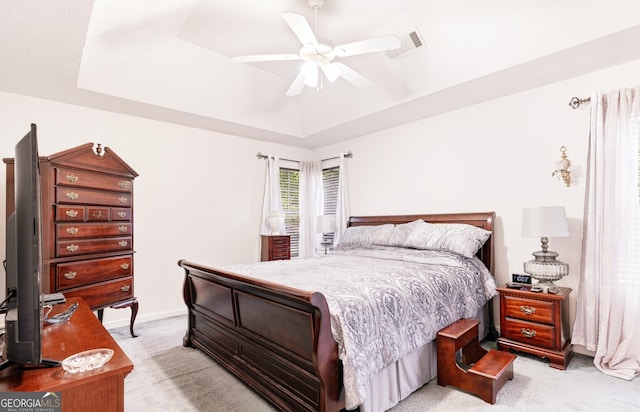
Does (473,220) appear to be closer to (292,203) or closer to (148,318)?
(292,203)

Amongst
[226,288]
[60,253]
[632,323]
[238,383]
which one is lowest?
[238,383]

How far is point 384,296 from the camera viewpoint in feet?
7.07

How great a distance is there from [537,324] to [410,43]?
2767 millimetres

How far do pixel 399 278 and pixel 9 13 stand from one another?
306 centimetres

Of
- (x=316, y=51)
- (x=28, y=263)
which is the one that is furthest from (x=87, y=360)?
(x=316, y=51)

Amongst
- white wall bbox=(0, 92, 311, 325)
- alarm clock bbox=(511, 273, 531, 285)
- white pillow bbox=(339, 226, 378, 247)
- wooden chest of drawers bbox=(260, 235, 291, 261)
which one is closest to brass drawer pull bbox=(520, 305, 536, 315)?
alarm clock bbox=(511, 273, 531, 285)

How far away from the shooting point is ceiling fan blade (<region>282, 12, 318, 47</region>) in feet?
7.02

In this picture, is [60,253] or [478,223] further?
[478,223]

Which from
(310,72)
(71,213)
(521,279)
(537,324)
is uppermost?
(310,72)

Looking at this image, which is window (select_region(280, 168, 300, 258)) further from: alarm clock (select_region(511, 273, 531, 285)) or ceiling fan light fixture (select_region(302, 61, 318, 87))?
alarm clock (select_region(511, 273, 531, 285))

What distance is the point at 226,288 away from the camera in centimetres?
256

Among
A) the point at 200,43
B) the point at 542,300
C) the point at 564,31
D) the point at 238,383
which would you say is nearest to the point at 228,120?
the point at 200,43

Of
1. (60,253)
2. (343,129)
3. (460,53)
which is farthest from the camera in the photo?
(343,129)

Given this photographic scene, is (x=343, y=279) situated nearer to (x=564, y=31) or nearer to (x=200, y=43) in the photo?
(x=564, y=31)
